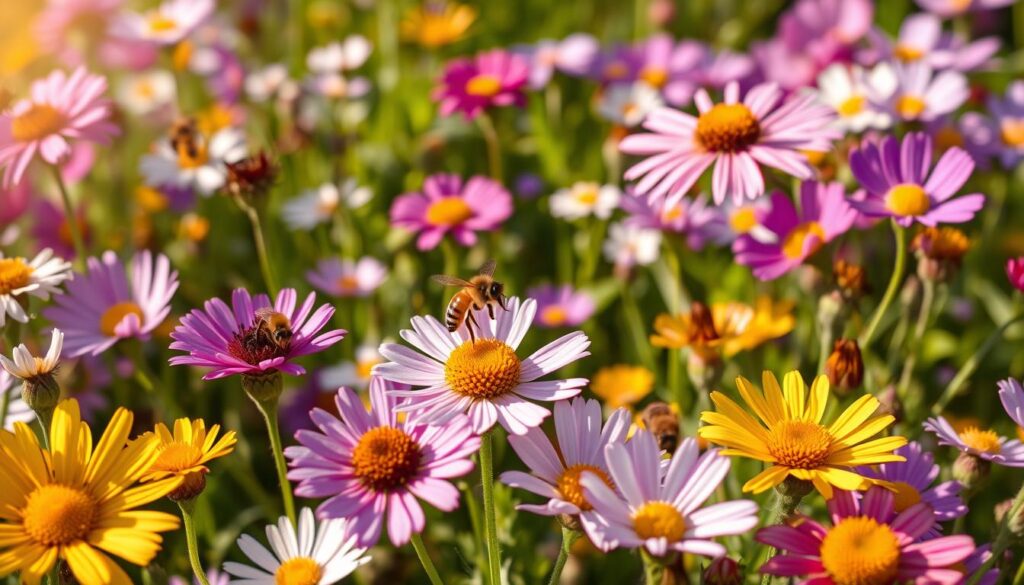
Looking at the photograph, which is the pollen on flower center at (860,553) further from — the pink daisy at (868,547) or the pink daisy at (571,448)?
the pink daisy at (571,448)

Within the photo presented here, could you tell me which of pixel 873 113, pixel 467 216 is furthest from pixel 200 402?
pixel 873 113

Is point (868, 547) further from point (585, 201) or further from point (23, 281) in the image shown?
point (585, 201)

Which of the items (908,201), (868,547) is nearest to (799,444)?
(868,547)

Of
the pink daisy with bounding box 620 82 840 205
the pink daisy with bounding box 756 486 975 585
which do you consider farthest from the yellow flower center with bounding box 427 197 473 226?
the pink daisy with bounding box 756 486 975 585

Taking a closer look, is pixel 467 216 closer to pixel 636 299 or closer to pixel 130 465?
pixel 636 299

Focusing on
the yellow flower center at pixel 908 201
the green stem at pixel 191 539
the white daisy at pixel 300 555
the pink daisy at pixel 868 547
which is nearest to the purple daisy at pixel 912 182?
the yellow flower center at pixel 908 201

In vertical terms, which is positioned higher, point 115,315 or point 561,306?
point 115,315
